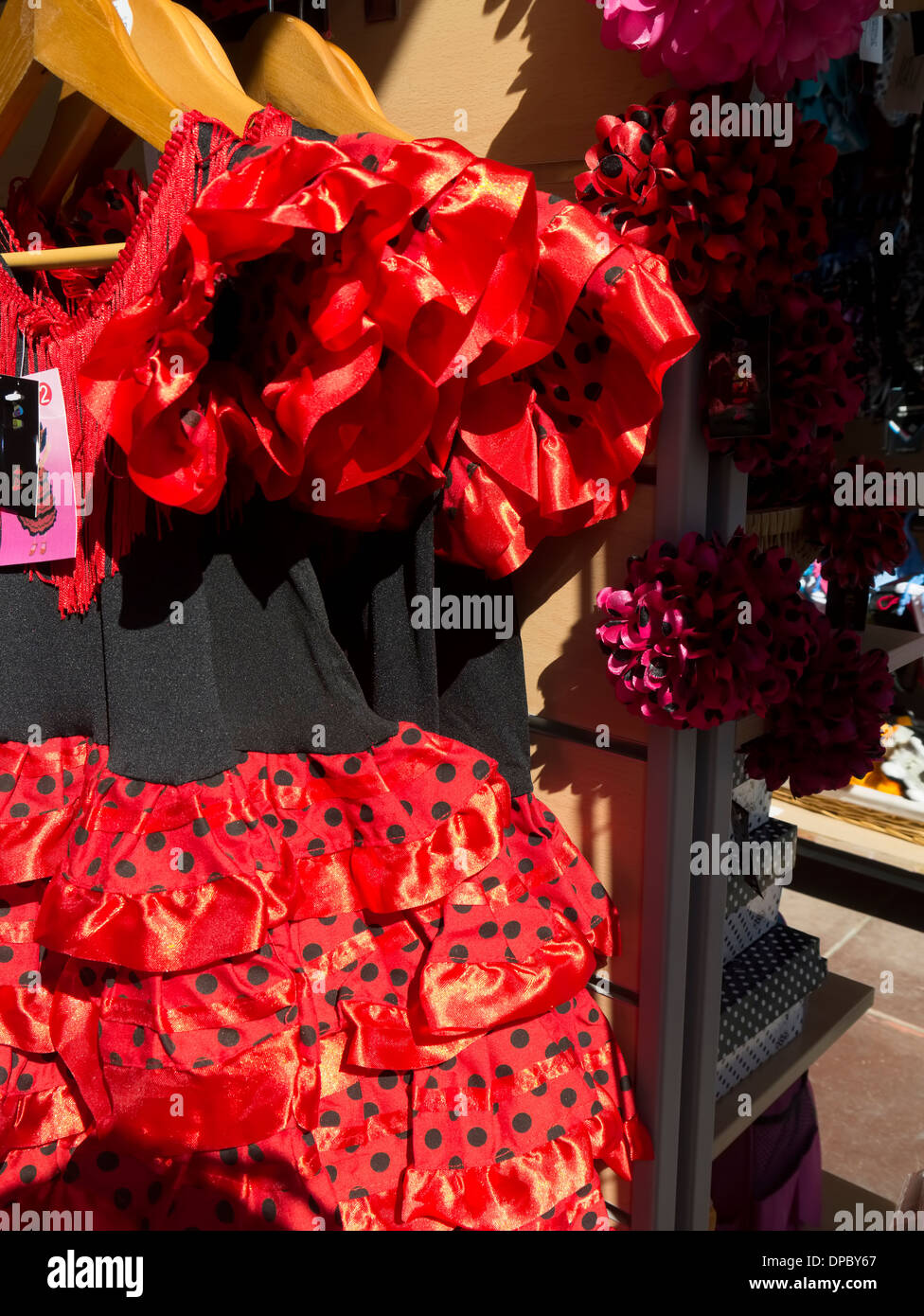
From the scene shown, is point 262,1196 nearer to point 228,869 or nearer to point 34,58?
point 228,869

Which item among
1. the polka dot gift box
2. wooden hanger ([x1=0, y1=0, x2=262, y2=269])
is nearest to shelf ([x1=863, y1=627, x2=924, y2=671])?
the polka dot gift box

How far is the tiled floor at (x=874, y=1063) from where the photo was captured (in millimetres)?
1879

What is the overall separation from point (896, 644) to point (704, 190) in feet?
2.39

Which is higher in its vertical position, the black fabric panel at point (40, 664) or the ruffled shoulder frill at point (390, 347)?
the ruffled shoulder frill at point (390, 347)

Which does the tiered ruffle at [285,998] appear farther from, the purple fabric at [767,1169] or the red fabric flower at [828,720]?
the purple fabric at [767,1169]

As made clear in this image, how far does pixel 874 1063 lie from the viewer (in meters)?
2.14

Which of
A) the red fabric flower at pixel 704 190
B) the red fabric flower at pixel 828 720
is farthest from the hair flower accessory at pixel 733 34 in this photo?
the red fabric flower at pixel 828 720

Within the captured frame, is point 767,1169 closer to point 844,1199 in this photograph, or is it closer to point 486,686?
point 844,1199

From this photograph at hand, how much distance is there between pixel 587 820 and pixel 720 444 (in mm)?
364

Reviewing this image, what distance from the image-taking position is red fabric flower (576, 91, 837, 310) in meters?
0.69

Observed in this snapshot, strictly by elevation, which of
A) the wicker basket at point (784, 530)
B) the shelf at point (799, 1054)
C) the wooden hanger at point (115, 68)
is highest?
the wooden hanger at point (115, 68)

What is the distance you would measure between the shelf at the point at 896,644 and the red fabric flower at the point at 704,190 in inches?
23.5

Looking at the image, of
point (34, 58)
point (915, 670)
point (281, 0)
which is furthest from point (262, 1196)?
point (915, 670)

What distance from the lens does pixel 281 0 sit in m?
0.98
